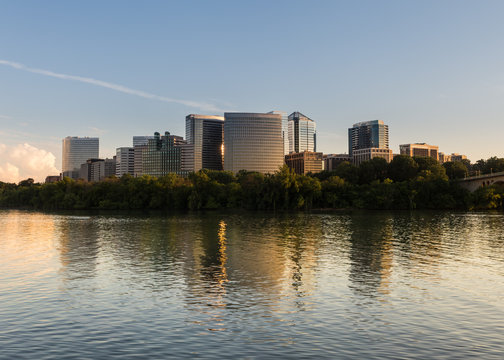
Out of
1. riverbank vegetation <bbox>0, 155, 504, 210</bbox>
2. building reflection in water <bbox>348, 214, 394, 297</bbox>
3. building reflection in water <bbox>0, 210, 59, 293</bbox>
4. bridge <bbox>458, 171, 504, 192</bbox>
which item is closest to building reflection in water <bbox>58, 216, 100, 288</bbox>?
building reflection in water <bbox>0, 210, 59, 293</bbox>

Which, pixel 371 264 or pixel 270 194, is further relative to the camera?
pixel 270 194

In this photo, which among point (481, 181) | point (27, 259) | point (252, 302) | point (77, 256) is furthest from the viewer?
point (481, 181)

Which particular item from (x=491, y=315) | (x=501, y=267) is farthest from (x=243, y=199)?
(x=491, y=315)

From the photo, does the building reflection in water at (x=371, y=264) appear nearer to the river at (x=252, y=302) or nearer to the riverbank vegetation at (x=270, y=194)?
the river at (x=252, y=302)

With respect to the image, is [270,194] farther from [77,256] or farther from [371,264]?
[371,264]

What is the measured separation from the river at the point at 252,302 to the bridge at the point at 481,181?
12948cm

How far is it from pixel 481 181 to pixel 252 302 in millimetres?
166875

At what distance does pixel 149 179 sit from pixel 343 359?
175100mm

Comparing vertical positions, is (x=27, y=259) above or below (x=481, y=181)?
below

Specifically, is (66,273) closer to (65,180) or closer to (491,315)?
(491,315)

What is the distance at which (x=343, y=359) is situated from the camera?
17156mm

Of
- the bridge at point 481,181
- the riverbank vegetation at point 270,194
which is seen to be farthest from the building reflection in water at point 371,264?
the bridge at point 481,181

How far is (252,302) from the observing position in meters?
25.8

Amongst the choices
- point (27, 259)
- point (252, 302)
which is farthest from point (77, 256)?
point (252, 302)
